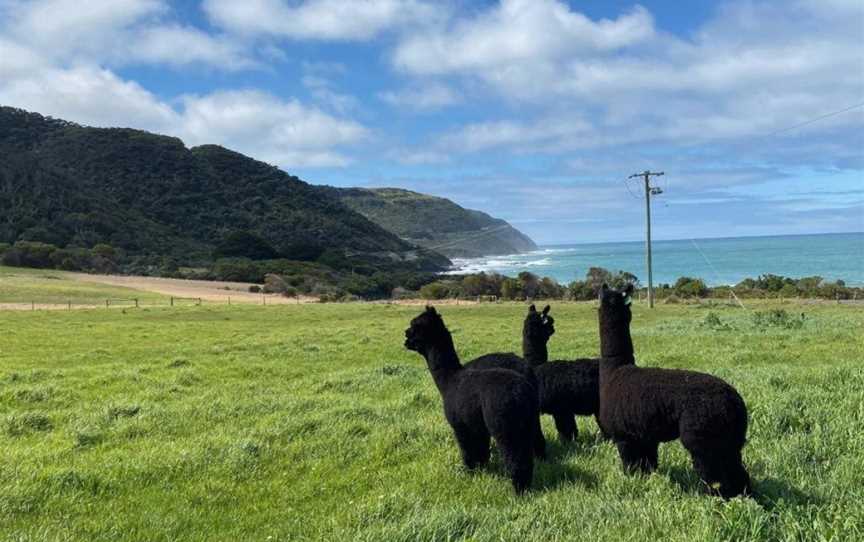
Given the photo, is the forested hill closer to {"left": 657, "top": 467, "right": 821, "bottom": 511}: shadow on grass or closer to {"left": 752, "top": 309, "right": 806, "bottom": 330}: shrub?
{"left": 752, "top": 309, "right": 806, "bottom": 330}: shrub

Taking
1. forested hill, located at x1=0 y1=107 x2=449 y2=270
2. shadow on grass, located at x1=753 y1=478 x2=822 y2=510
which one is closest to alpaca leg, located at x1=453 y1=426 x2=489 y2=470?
shadow on grass, located at x1=753 y1=478 x2=822 y2=510

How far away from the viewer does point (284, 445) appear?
8211 millimetres

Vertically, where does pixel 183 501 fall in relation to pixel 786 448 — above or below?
below

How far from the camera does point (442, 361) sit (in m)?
7.13

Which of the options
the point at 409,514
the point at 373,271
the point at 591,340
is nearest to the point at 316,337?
the point at 591,340

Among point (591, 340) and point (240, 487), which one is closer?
point (240, 487)

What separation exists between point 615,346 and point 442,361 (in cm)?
187

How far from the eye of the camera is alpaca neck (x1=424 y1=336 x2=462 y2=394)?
23.3ft

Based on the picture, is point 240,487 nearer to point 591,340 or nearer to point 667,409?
point 667,409

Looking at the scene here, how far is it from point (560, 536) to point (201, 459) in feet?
15.0

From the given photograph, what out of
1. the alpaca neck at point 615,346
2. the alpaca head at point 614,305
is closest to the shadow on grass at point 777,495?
the alpaca neck at point 615,346

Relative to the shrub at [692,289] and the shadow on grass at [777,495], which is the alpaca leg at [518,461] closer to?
the shadow on grass at [777,495]

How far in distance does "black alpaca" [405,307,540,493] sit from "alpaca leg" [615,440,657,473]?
84 cm

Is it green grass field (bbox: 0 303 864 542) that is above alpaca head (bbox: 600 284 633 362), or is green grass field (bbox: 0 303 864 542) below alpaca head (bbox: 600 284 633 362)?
below
